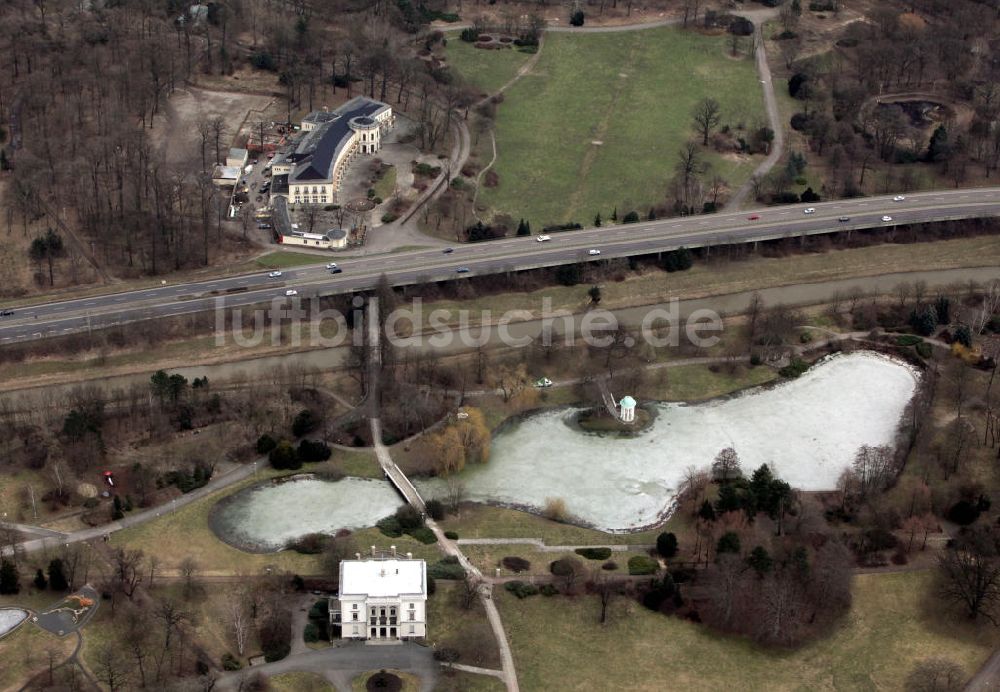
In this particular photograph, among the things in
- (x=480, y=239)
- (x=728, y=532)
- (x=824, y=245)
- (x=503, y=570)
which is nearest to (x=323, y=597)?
(x=503, y=570)

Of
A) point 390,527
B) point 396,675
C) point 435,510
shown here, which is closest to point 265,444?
point 390,527

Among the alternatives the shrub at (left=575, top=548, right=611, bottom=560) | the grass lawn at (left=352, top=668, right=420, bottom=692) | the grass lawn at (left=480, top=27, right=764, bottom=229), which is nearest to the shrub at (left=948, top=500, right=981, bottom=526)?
the shrub at (left=575, top=548, right=611, bottom=560)

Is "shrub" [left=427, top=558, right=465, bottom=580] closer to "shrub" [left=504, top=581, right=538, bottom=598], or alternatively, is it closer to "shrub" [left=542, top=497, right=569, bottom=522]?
"shrub" [left=504, top=581, right=538, bottom=598]

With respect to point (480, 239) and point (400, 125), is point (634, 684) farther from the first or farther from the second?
point (400, 125)

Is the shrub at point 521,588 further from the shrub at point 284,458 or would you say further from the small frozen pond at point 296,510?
the shrub at point 284,458

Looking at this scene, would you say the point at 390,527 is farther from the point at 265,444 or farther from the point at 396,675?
the point at 396,675

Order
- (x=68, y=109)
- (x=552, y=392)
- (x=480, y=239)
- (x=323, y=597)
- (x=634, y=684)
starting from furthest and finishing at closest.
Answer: (x=68, y=109)
(x=480, y=239)
(x=552, y=392)
(x=323, y=597)
(x=634, y=684)

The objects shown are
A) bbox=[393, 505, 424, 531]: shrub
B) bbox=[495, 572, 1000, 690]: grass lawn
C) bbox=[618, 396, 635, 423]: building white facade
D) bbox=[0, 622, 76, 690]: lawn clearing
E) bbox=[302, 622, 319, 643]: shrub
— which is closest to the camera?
bbox=[0, 622, 76, 690]: lawn clearing
